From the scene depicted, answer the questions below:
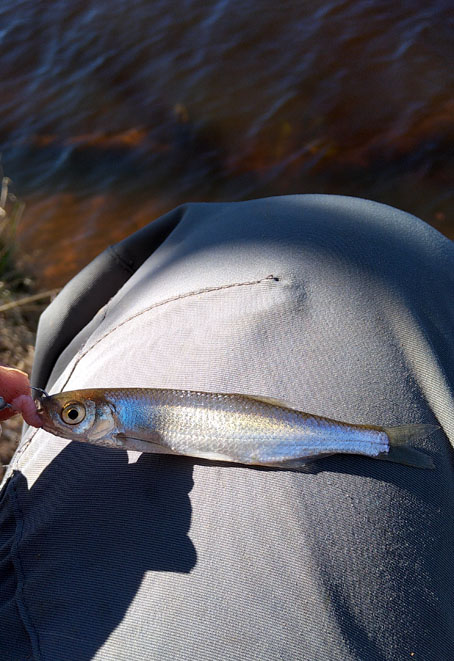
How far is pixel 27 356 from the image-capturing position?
149 inches

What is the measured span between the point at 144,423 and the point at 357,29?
6.71 m

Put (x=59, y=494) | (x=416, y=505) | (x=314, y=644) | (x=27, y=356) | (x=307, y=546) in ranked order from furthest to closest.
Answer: (x=27, y=356), (x=59, y=494), (x=416, y=505), (x=307, y=546), (x=314, y=644)

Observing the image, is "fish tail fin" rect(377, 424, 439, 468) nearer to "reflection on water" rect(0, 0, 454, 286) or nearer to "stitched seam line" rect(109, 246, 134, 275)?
"stitched seam line" rect(109, 246, 134, 275)

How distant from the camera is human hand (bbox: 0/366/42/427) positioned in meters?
1.66

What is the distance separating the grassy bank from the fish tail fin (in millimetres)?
2339

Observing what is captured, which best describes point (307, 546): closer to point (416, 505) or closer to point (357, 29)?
point (416, 505)

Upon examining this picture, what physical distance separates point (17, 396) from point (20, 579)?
49 centimetres

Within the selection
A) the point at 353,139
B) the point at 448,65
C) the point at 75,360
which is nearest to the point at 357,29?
the point at 448,65

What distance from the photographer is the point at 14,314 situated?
3977 mm

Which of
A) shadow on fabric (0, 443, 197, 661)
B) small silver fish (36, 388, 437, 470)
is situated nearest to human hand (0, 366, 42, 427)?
small silver fish (36, 388, 437, 470)

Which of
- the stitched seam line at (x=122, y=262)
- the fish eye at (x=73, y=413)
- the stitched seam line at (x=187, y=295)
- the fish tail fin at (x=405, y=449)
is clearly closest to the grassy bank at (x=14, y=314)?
the stitched seam line at (x=122, y=262)

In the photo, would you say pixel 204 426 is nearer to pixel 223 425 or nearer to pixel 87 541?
pixel 223 425

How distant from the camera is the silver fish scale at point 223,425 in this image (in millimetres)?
1654

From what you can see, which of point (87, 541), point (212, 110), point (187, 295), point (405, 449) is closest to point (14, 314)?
point (187, 295)
